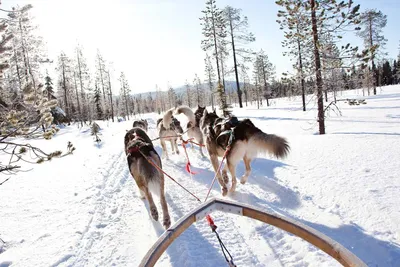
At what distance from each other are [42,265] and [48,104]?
2.77 meters

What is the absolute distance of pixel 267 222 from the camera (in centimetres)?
221

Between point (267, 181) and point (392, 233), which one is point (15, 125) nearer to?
point (267, 181)

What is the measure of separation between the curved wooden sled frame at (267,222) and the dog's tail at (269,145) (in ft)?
9.17

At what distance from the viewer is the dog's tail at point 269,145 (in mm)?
4820

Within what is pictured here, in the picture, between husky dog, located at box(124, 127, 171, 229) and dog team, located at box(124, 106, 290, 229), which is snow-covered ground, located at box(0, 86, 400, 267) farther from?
dog team, located at box(124, 106, 290, 229)

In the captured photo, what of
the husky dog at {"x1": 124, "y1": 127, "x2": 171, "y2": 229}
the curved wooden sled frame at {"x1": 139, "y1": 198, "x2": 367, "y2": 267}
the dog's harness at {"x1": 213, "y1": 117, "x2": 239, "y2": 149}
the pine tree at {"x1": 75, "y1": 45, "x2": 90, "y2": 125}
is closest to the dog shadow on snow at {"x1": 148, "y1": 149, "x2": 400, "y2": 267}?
the husky dog at {"x1": 124, "y1": 127, "x2": 171, "y2": 229}

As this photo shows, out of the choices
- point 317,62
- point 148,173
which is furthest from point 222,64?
point 148,173

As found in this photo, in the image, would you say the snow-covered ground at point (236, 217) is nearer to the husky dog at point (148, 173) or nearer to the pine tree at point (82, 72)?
the husky dog at point (148, 173)

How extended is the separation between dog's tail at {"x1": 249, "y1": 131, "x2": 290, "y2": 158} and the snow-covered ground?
1078 mm

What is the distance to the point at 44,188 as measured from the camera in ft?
25.9

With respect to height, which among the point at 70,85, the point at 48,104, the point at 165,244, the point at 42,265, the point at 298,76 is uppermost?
the point at 70,85

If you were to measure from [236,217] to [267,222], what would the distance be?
2.50 m

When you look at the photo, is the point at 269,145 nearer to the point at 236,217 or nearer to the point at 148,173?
the point at 236,217

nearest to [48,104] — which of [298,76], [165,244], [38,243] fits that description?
[38,243]
